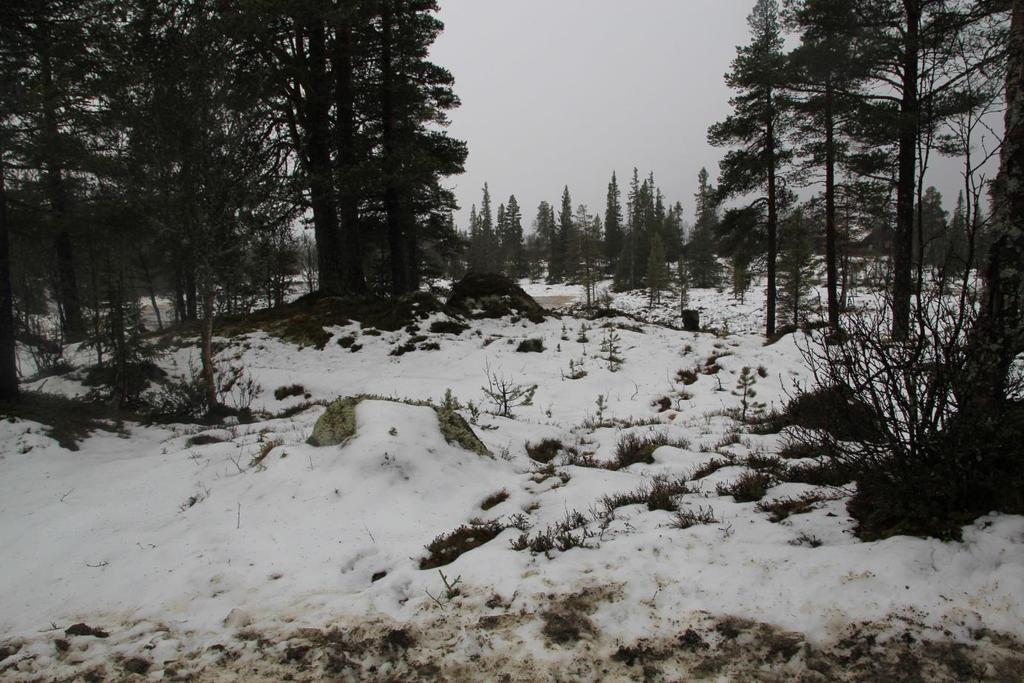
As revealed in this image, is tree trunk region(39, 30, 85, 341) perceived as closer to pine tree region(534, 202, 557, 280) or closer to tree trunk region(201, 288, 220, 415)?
tree trunk region(201, 288, 220, 415)

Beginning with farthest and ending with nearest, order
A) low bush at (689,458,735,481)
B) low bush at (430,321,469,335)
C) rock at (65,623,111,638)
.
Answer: low bush at (430,321,469,335), low bush at (689,458,735,481), rock at (65,623,111,638)

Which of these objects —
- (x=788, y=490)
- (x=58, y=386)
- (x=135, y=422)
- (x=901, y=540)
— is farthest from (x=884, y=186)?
(x=58, y=386)

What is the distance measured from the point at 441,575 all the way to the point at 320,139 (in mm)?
15621

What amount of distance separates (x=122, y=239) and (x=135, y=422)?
183 inches

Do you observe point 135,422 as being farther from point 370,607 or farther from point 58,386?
point 370,607

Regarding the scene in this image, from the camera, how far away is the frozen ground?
2.25 m

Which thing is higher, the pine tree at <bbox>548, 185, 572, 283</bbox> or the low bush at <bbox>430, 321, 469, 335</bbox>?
the pine tree at <bbox>548, 185, 572, 283</bbox>

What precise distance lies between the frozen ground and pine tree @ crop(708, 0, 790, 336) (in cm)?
1518

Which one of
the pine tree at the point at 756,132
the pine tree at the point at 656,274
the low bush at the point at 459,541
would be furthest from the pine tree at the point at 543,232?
the low bush at the point at 459,541

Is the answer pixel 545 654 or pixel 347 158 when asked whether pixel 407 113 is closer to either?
pixel 347 158

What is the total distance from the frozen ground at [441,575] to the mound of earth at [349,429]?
0.14 m

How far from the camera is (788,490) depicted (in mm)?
3730

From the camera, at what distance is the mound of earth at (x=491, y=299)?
54.1 feet

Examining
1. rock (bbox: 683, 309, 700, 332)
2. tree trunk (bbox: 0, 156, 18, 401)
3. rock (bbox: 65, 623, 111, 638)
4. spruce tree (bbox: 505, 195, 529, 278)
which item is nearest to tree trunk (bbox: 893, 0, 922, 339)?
rock (bbox: 683, 309, 700, 332)
